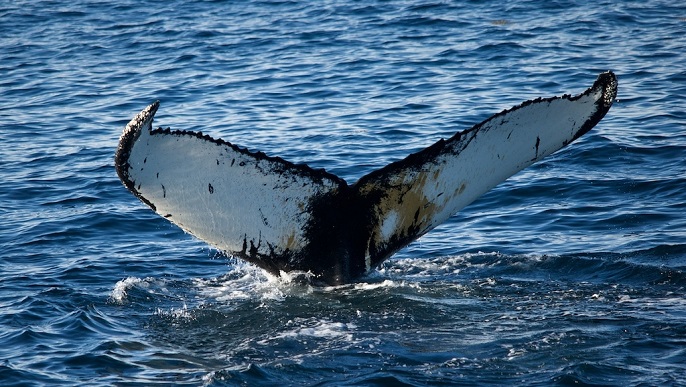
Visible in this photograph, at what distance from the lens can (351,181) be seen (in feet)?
34.4

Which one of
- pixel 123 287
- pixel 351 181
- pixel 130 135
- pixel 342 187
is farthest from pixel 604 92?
pixel 351 181

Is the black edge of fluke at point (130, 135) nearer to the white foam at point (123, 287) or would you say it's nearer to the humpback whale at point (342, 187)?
the humpback whale at point (342, 187)

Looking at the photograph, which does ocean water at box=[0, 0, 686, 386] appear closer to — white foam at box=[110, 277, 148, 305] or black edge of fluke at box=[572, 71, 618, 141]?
white foam at box=[110, 277, 148, 305]

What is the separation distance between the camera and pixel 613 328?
581 cm

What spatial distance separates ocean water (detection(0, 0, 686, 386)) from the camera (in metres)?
5.70

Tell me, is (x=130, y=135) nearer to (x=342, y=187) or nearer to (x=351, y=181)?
(x=342, y=187)

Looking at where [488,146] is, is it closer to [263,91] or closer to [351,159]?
[351,159]

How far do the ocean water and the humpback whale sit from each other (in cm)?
56

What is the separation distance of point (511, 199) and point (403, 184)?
428 cm

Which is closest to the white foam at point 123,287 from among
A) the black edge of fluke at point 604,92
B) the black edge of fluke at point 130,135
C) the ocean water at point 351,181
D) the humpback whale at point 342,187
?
the ocean water at point 351,181

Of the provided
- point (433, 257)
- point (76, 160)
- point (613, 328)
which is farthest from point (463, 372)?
point (76, 160)

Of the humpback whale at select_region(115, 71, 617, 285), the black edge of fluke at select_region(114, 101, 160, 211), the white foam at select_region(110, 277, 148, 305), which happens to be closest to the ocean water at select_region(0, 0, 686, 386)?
the white foam at select_region(110, 277, 148, 305)

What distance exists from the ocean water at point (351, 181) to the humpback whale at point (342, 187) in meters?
0.56

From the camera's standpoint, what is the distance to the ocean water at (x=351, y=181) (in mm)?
5695
